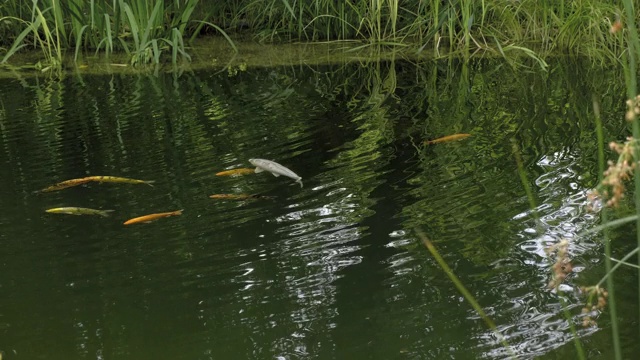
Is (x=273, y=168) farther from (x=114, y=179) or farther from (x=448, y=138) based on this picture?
(x=448, y=138)

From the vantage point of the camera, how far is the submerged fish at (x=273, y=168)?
3.58 meters

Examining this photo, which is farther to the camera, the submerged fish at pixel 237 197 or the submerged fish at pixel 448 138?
the submerged fish at pixel 448 138

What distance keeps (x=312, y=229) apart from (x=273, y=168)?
2.25 ft

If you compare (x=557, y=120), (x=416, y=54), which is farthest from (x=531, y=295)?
(x=416, y=54)

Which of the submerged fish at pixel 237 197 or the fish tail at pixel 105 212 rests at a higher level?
the submerged fish at pixel 237 197

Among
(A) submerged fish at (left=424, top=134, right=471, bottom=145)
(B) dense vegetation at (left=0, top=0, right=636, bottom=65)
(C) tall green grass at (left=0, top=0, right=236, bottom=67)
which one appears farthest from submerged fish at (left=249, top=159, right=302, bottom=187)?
(C) tall green grass at (left=0, top=0, right=236, bottom=67)

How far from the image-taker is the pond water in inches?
88.8

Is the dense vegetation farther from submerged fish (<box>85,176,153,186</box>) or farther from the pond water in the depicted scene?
submerged fish (<box>85,176,153,186</box>)

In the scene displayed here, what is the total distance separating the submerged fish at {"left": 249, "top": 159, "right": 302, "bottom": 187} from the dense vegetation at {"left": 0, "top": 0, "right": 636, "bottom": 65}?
2.87 meters

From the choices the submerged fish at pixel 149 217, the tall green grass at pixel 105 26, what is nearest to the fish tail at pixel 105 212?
the submerged fish at pixel 149 217

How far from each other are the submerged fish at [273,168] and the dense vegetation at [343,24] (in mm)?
2872

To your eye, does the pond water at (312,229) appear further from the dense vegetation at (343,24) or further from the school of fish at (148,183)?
the dense vegetation at (343,24)

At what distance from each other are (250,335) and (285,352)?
14 cm

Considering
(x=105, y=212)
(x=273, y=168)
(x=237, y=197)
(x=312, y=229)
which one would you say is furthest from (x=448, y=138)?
(x=105, y=212)
